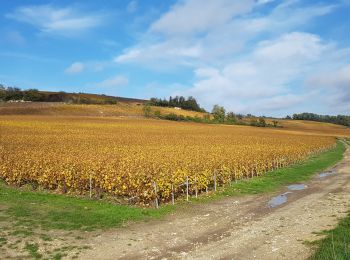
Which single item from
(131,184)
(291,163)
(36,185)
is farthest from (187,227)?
(291,163)

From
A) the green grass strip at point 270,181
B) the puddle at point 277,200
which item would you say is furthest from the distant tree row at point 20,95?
the puddle at point 277,200

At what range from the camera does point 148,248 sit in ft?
39.7

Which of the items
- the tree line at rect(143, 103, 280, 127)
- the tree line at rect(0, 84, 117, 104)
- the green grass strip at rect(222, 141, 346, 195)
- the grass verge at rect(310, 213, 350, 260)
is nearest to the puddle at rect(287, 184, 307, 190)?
the green grass strip at rect(222, 141, 346, 195)

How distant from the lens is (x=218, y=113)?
541 ft

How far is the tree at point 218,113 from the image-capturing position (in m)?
157

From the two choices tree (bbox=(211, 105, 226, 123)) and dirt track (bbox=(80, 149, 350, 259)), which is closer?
dirt track (bbox=(80, 149, 350, 259))

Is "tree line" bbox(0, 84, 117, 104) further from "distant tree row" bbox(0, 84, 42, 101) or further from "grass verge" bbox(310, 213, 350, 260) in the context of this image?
"grass verge" bbox(310, 213, 350, 260)

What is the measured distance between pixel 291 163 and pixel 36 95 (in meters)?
113

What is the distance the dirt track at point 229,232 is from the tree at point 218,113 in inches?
5369

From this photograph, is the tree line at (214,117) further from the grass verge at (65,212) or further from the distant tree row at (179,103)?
the grass verge at (65,212)

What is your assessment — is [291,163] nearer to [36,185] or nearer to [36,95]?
[36,185]

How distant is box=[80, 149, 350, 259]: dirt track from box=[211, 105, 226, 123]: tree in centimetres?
13637

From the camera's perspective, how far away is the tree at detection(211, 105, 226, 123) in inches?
6186

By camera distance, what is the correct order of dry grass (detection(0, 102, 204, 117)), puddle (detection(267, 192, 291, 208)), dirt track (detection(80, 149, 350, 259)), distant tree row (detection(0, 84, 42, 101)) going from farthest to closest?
distant tree row (detection(0, 84, 42, 101)) < dry grass (detection(0, 102, 204, 117)) < puddle (detection(267, 192, 291, 208)) < dirt track (detection(80, 149, 350, 259))
